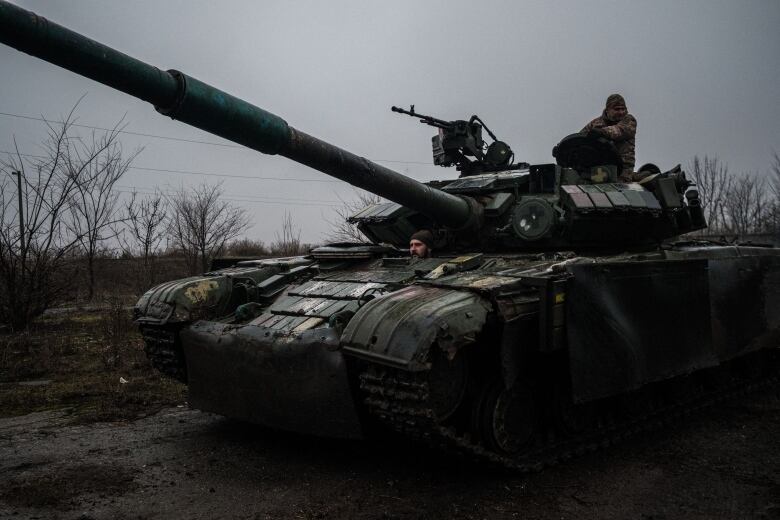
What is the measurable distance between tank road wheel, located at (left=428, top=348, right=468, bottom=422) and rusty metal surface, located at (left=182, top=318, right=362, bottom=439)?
2.22 feet

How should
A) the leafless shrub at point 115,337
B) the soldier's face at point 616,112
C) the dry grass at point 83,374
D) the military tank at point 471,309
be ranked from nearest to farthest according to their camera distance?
the military tank at point 471,309 < the dry grass at point 83,374 < the soldier's face at point 616,112 < the leafless shrub at point 115,337

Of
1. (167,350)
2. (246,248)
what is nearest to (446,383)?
(167,350)

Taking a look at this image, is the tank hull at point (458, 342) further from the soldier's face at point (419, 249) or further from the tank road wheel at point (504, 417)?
the soldier's face at point (419, 249)

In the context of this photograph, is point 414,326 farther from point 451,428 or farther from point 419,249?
point 419,249

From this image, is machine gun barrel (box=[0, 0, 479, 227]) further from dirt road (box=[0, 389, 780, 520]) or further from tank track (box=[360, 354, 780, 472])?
dirt road (box=[0, 389, 780, 520])

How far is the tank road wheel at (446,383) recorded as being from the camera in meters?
4.59

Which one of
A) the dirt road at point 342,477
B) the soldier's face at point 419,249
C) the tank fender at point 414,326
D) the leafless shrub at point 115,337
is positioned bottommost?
the dirt road at point 342,477

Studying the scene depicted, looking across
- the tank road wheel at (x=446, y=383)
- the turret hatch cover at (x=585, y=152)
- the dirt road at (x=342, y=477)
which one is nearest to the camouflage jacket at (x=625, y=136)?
the turret hatch cover at (x=585, y=152)

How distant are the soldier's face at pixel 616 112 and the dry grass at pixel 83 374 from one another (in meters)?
6.21

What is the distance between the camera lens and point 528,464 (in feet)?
16.7

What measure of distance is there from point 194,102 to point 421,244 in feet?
10.5

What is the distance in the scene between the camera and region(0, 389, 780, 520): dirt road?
4.46m

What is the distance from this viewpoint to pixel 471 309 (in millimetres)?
4551

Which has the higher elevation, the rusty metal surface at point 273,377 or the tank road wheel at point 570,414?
the rusty metal surface at point 273,377
